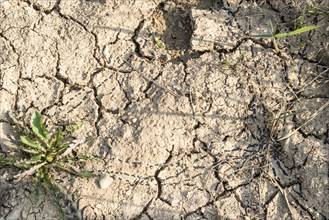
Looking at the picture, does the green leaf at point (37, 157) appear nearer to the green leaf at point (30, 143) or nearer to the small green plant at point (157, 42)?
the green leaf at point (30, 143)

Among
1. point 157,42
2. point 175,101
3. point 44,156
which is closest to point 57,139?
point 44,156

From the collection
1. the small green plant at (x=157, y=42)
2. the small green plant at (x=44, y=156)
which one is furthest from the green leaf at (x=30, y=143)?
the small green plant at (x=157, y=42)

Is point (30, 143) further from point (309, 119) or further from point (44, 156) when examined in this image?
point (309, 119)

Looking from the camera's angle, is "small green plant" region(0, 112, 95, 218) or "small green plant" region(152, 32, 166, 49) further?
"small green plant" region(152, 32, 166, 49)

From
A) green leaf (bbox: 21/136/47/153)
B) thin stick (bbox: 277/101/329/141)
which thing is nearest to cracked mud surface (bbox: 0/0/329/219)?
thin stick (bbox: 277/101/329/141)

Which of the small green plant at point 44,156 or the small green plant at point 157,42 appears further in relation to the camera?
the small green plant at point 157,42

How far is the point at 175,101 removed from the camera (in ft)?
11.1

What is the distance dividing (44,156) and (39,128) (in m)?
0.19

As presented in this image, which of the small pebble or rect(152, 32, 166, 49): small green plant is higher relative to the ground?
rect(152, 32, 166, 49): small green plant

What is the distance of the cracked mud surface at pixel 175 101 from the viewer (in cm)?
327

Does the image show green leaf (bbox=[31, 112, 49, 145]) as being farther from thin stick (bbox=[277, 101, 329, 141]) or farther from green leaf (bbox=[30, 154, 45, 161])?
thin stick (bbox=[277, 101, 329, 141])

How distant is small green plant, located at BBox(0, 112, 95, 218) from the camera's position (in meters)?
3.25

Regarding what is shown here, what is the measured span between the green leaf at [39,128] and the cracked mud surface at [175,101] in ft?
0.29

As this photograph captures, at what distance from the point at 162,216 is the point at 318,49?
1.59 m
